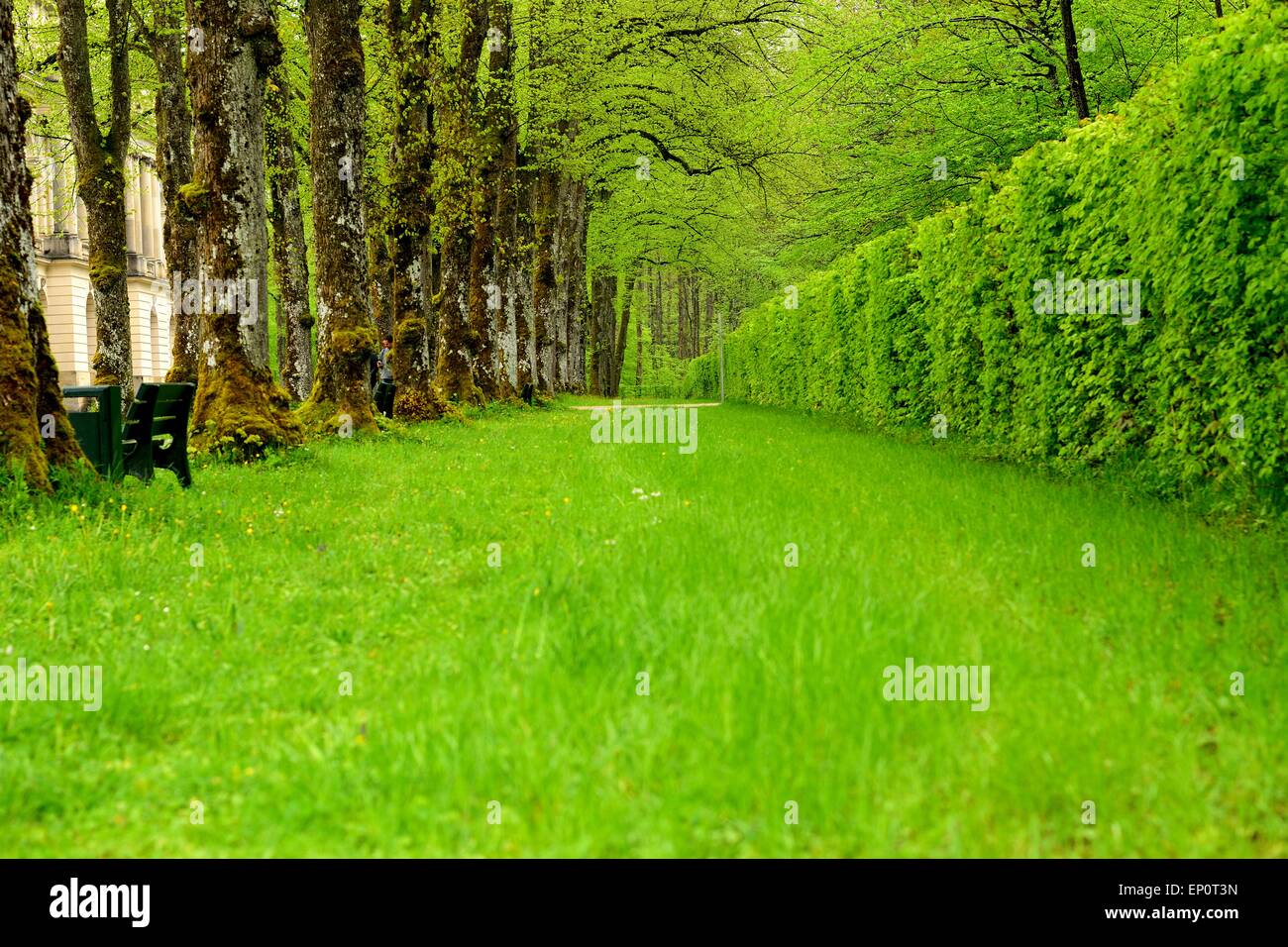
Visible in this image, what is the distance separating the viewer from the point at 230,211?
1098 centimetres

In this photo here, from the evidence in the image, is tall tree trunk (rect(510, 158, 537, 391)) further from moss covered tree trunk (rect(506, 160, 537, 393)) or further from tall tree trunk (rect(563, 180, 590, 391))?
tall tree trunk (rect(563, 180, 590, 391))

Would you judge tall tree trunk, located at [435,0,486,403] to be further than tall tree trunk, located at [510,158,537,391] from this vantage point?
No

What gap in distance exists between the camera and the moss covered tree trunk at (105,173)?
16109mm

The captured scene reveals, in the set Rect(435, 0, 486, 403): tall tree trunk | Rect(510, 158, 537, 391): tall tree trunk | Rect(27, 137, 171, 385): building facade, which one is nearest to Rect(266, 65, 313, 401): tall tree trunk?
Rect(435, 0, 486, 403): tall tree trunk

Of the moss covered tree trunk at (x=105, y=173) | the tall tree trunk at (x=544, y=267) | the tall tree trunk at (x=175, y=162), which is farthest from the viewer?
the tall tree trunk at (x=544, y=267)

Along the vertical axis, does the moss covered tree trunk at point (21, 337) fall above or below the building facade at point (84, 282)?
below

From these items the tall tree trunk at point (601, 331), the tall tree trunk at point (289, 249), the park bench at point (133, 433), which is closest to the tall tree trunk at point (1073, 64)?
the park bench at point (133, 433)

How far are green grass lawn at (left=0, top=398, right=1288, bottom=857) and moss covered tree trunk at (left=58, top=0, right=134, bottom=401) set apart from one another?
460 inches

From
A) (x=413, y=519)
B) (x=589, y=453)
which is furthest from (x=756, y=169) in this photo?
(x=413, y=519)

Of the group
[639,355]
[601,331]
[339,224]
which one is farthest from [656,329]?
[339,224]

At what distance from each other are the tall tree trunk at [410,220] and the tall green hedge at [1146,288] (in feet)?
28.9

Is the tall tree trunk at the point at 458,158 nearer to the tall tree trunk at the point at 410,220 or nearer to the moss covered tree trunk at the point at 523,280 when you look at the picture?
the tall tree trunk at the point at 410,220

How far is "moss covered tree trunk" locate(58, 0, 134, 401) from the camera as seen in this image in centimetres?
1611

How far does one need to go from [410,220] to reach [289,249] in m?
5.32
